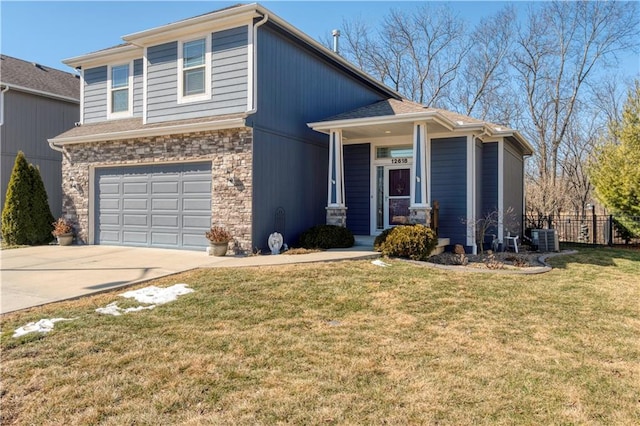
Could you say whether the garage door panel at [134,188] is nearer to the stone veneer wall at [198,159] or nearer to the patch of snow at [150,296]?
the stone veneer wall at [198,159]

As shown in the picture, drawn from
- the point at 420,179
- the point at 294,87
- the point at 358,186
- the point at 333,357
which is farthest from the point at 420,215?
the point at 333,357

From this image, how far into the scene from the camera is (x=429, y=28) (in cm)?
2609

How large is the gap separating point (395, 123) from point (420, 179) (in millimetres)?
1432

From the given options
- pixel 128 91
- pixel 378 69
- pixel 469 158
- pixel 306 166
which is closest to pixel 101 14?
pixel 128 91

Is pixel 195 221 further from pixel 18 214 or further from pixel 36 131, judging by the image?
pixel 36 131

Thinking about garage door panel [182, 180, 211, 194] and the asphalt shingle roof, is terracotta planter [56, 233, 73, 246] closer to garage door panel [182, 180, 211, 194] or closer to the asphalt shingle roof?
garage door panel [182, 180, 211, 194]

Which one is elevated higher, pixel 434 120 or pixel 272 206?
pixel 434 120

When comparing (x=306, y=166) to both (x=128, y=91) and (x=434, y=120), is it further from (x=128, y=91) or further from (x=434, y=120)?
(x=128, y=91)

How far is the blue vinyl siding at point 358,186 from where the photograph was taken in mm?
12703

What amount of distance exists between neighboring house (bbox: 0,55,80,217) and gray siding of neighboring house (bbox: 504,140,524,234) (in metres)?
15.6

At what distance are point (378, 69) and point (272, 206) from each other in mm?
18888

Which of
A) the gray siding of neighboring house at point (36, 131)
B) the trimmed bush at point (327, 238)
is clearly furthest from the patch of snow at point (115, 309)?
the gray siding of neighboring house at point (36, 131)

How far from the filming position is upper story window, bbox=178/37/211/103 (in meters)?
10.4

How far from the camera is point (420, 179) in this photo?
10.2 m
